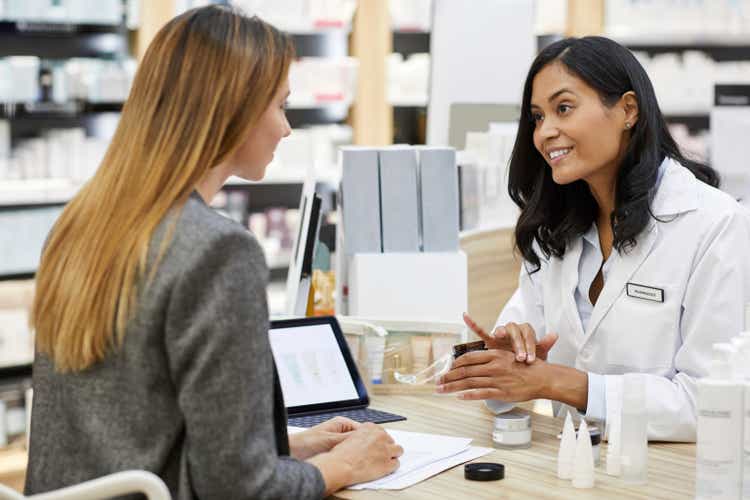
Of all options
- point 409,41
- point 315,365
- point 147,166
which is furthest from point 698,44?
point 147,166

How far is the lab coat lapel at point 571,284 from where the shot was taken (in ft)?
8.20

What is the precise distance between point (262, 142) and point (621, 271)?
104cm

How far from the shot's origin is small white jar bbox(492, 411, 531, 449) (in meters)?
2.09

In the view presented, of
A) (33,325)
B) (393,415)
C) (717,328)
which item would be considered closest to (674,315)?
(717,328)

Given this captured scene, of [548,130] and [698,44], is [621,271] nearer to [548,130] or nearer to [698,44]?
[548,130]

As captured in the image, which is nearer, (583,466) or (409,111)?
(583,466)

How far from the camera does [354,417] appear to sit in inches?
92.1

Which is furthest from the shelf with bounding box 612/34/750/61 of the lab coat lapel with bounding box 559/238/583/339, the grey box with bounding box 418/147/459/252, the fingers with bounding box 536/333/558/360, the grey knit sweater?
the grey knit sweater

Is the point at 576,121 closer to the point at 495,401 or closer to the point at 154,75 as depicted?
the point at 495,401

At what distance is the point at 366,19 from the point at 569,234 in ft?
12.7

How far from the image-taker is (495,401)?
92.0 inches

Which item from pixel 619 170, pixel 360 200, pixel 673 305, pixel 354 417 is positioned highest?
pixel 619 170

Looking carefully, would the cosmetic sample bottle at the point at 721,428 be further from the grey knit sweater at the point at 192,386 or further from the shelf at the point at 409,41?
the shelf at the point at 409,41

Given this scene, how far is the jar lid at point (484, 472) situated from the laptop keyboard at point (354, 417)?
0.43 m
